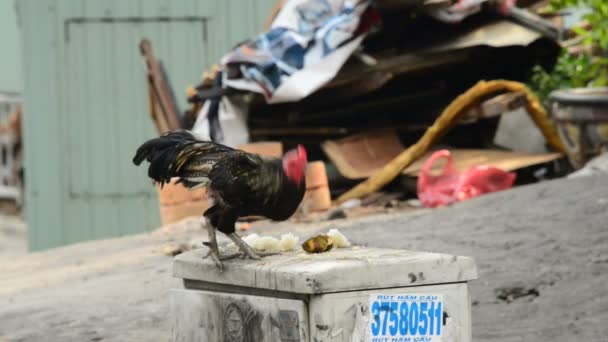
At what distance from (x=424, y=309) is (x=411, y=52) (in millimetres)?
6587

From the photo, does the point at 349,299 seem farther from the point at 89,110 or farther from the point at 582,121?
the point at 89,110

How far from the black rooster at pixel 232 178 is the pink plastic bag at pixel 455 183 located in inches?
191

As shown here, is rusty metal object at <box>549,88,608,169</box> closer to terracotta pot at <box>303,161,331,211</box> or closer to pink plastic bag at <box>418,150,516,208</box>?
pink plastic bag at <box>418,150,516,208</box>

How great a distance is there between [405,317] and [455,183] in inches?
215

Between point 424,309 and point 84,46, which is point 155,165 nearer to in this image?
point 424,309

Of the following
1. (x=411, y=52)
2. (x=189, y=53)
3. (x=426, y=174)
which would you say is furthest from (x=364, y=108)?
(x=189, y=53)

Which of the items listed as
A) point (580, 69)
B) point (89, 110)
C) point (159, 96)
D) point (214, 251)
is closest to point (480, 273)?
point (214, 251)

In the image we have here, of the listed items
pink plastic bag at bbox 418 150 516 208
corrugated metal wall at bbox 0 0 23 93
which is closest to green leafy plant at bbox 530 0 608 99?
pink plastic bag at bbox 418 150 516 208

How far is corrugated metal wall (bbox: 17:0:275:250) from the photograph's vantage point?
12.3 meters

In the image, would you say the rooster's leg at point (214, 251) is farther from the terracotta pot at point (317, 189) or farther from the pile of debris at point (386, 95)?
the terracotta pot at point (317, 189)

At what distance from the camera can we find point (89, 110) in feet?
40.5

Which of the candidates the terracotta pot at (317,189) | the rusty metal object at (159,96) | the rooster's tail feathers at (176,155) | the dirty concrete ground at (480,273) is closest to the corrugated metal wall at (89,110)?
the rusty metal object at (159,96)

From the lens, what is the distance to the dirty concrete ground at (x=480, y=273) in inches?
229

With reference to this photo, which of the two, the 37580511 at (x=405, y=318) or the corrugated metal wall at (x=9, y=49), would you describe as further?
the corrugated metal wall at (x=9, y=49)
